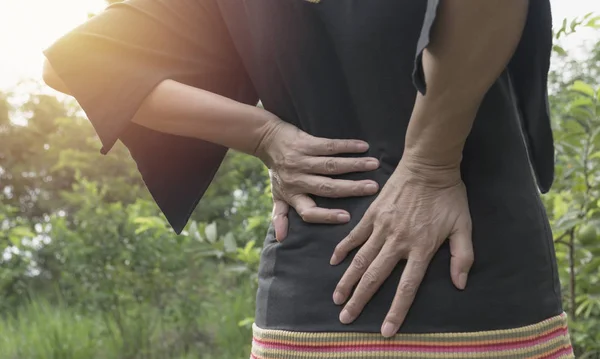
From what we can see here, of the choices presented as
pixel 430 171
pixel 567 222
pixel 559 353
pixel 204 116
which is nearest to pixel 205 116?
pixel 204 116

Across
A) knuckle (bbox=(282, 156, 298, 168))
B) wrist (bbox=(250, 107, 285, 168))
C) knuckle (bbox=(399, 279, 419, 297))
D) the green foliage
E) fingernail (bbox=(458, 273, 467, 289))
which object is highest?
wrist (bbox=(250, 107, 285, 168))

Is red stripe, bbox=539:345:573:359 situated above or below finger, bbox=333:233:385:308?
below

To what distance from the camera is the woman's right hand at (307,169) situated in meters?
1.10

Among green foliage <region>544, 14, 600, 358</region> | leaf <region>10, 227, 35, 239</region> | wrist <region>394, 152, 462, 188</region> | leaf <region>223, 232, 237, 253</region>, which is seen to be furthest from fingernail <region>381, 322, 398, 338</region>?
leaf <region>10, 227, 35, 239</region>

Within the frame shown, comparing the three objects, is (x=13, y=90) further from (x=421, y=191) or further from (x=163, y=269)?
(x=421, y=191)

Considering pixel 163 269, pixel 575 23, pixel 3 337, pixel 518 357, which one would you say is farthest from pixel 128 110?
pixel 3 337

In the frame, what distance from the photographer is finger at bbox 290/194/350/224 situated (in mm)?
1104

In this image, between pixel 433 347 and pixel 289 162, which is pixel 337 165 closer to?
pixel 289 162

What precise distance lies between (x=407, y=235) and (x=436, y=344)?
0.16m

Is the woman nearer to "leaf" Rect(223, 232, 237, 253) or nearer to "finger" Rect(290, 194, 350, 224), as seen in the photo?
"finger" Rect(290, 194, 350, 224)

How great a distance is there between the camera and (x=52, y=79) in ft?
4.46

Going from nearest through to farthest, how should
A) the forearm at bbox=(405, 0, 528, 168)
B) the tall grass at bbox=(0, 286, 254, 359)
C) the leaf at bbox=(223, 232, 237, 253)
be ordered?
1. the forearm at bbox=(405, 0, 528, 168)
2. the leaf at bbox=(223, 232, 237, 253)
3. the tall grass at bbox=(0, 286, 254, 359)

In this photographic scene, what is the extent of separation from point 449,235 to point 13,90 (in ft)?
24.5

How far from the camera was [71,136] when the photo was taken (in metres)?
6.66
